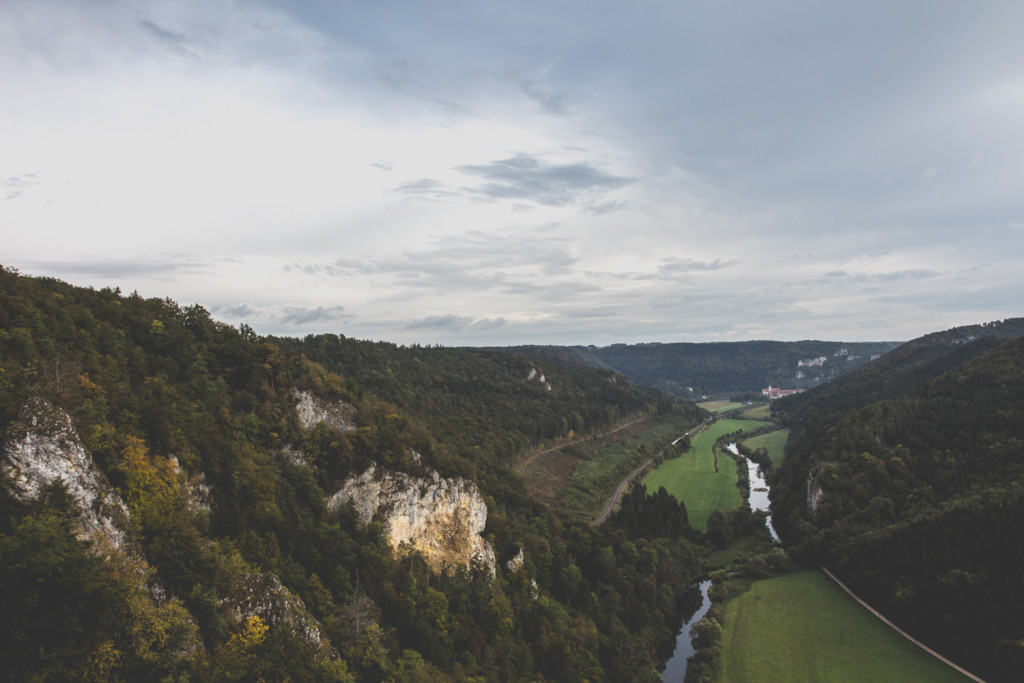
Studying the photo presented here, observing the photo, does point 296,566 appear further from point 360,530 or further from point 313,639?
point 360,530

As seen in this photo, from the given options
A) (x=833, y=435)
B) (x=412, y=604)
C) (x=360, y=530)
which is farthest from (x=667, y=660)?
(x=833, y=435)

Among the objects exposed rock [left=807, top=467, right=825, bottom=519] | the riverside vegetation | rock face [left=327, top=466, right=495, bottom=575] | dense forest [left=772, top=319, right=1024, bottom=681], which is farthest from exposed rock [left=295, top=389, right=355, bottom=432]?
exposed rock [left=807, top=467, right=825, bottom=519]

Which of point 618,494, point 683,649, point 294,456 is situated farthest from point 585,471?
point 294,456

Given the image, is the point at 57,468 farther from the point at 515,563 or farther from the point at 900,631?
the point at 900,631

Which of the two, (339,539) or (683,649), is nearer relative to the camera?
(339,539)

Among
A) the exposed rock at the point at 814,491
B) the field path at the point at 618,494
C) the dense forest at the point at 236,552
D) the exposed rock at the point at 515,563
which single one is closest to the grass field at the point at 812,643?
the dense forest at the point at 236,552

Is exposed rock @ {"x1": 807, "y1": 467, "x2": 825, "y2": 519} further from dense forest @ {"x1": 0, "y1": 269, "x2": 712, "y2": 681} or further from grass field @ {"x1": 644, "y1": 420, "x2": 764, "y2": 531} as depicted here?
dense forest @ {"x1": 0, "y1": 269, "x2": 712, "y2": 681}
